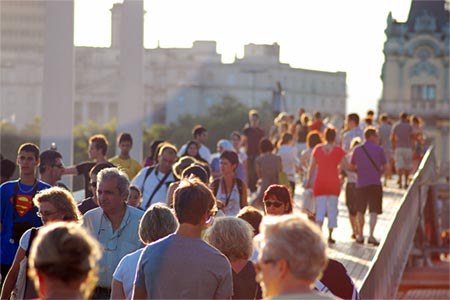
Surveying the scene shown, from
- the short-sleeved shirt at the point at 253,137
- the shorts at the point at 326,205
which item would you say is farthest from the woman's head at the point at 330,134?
the short-sleeved shirt at the point at 253,137

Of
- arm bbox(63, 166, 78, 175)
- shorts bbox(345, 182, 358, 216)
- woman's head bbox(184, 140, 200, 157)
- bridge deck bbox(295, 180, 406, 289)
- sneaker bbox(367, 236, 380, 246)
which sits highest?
woman's head bbox(184, 140, 200, 157)

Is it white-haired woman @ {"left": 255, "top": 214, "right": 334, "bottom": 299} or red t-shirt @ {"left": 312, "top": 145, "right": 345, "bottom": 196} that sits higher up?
white-haired woman @ {"left": 255, "top": 214, "right": 334, "bottom": 299}

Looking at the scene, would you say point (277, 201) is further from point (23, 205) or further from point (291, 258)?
point (291, 258)

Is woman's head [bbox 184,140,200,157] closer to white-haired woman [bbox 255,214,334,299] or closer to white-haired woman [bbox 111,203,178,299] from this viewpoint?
white-haired woman [bbox 111,203,178,299]

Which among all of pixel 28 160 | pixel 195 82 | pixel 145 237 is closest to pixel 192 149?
pixel 28 160

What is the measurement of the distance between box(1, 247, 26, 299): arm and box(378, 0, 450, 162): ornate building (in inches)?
5158

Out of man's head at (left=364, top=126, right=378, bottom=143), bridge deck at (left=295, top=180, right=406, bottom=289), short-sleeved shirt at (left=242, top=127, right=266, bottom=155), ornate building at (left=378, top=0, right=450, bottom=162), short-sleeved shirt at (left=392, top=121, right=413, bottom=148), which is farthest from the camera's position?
ornate building at (left=378, top=0, right=450, bottom=162)

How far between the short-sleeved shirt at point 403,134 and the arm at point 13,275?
67.1 feet

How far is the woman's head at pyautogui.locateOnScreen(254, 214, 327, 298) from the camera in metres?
4.62

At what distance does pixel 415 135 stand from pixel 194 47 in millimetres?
125348

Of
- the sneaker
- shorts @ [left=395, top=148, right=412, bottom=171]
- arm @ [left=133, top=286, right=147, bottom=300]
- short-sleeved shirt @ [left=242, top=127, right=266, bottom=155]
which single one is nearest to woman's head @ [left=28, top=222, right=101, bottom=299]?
arm @ [left=133, top=286, right=147, bottom=300]

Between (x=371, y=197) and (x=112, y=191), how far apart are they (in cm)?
980

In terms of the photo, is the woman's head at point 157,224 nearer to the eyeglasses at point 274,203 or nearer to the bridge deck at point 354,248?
the eyeglasses at point 274,203

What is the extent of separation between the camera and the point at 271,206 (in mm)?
8414
